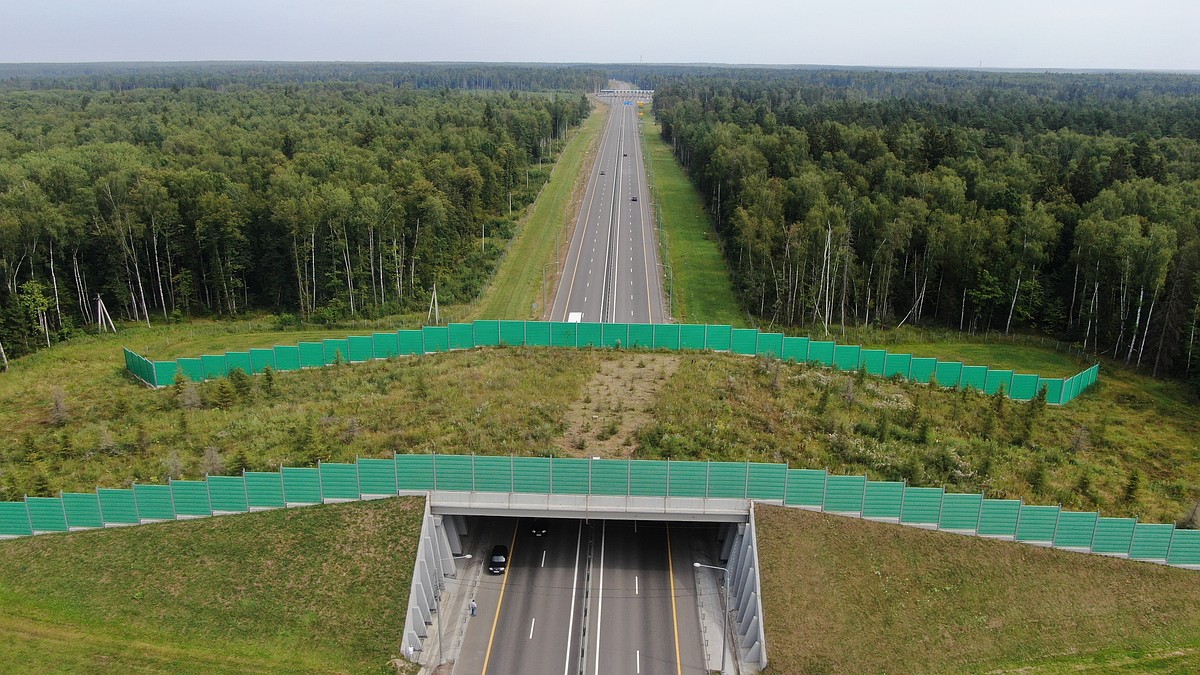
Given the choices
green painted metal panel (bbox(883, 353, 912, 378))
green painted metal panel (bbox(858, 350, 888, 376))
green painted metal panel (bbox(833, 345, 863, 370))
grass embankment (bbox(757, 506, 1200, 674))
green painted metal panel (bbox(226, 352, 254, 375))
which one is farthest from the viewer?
green painted metal panel (bbox(833, 345, 863, 370))


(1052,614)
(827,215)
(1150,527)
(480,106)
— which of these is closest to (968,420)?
(1150,527)

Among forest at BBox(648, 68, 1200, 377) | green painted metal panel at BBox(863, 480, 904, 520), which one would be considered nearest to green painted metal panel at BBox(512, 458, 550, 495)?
green painted metal panel at BBox(863, 480, 904, 520)

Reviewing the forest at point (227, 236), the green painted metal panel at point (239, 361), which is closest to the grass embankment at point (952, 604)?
the green painted metal panel at point (239, 361)

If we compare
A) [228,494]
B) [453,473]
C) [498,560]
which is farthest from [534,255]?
[228,494]

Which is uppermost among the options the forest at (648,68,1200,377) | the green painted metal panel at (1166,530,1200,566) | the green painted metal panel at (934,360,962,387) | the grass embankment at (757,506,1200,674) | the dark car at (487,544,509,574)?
the forest at (648,68,1200,377)

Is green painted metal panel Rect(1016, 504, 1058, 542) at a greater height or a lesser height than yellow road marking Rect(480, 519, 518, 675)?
greater

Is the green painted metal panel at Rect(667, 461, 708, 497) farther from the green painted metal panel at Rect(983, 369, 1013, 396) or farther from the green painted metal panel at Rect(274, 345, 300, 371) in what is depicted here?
the green painted metal panel at Rect(274, 345, 300, 371)

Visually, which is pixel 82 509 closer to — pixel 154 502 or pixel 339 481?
pixel 154 502
